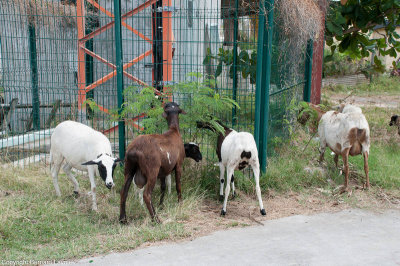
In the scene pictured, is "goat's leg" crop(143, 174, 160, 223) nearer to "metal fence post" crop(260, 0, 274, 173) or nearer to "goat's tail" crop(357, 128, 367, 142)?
"metal fence post" crop(260, 0, 274, 173)

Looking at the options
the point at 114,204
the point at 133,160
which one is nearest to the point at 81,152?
the point at 114,204

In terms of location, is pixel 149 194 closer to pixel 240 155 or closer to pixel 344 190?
pixel 240 155

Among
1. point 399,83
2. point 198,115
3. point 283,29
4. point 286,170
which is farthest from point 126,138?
point 399,83

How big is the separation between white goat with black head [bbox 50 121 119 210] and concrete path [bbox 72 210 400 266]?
4.45 ft

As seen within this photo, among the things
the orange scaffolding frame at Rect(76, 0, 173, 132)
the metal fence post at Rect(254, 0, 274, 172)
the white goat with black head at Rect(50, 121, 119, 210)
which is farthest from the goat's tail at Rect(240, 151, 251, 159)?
the orange scaffolding frame at Rect(76, 0, 173, 132)

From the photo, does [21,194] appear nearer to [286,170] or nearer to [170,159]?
[170,159]

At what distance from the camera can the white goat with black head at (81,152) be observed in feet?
18.1

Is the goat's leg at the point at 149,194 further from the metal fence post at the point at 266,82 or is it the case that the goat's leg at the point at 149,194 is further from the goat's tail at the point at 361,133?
the goat's tail at the point at 361,133

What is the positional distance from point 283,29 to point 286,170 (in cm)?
246

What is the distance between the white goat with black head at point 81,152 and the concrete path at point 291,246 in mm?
1358

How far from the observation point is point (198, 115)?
21.2ft

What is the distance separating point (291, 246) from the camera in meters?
4.86

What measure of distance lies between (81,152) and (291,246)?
308 cm

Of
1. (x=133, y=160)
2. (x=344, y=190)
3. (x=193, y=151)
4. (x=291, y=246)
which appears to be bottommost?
(x=291, y=246)
